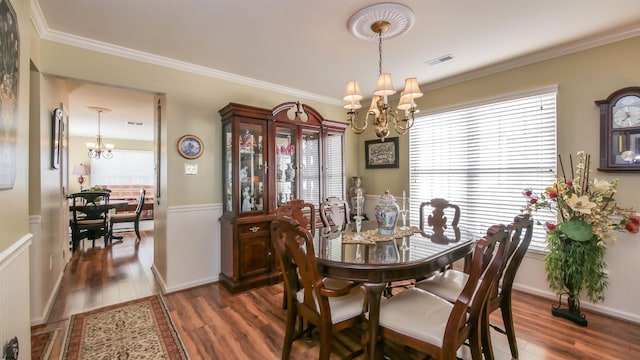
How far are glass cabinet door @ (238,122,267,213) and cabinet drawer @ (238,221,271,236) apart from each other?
181 mm

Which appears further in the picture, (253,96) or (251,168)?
(253,96)

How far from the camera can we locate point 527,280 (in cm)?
306

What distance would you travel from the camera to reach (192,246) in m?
3.24

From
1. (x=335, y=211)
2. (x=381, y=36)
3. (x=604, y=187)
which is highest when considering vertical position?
(x=381, y=36)

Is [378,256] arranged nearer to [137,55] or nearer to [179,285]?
Answer: [179,285]

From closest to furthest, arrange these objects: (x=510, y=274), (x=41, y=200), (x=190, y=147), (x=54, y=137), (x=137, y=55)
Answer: (x=510, y=274) → (x=41, y=200) → (x=137, y=55) → (x=54, y=137) → (x=190, y=147)

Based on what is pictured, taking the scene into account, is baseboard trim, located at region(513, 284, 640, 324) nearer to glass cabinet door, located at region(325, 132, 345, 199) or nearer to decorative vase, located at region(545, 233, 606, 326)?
decorative vase, located at region(545, 233, 606, 326)

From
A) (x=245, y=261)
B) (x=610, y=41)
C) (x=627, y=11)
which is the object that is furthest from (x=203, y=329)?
(x=610, y=41)

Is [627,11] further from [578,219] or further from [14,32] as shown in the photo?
[14,32]

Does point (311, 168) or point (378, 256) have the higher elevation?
point (311, 168)

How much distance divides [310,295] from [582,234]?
233 centimetres

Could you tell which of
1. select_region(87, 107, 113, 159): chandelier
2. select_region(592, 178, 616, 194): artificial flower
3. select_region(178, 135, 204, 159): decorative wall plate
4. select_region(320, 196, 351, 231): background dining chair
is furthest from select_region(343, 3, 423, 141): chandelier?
select_region(87, 107, 113, 159): chandelier

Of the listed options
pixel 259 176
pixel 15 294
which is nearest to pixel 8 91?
pixel 15 294

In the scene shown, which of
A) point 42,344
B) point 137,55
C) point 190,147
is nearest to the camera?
point 42,344
